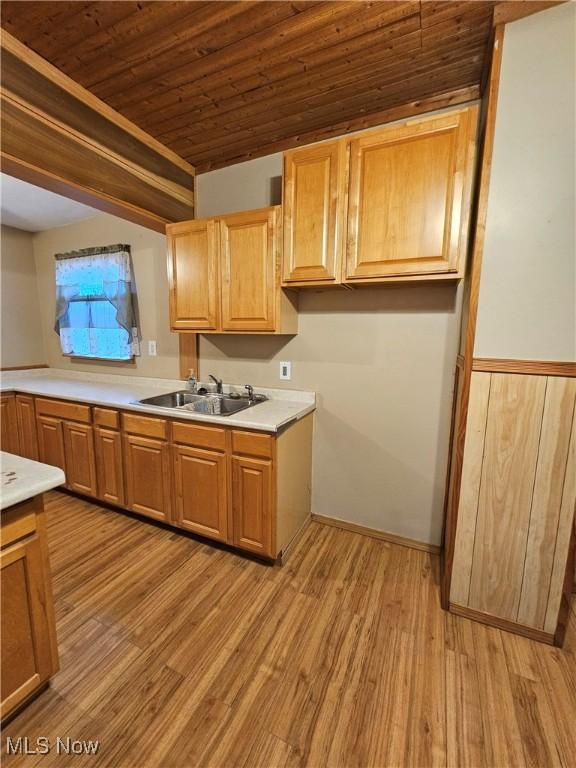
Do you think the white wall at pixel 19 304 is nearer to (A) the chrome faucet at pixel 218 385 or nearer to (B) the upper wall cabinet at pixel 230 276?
(B) the upper wall cabinet at pixel 230 276

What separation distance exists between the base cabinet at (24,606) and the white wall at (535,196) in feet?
6.43

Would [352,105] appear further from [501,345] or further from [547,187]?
[501,345]

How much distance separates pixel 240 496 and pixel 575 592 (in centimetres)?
198

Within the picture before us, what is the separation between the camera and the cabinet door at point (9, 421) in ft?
9.74

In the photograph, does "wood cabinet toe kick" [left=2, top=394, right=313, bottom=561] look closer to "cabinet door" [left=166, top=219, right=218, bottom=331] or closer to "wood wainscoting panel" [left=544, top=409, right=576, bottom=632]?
"cabinet door" [left=166, top=219, right=218, bottom=331]

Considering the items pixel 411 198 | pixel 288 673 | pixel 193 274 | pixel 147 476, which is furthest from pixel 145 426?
pixel 411 198

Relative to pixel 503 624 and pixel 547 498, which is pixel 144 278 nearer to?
pixel 547 498

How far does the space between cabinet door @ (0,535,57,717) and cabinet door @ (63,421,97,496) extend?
58.6 inches

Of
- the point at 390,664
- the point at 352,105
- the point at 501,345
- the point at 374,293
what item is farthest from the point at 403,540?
the point at 352,105

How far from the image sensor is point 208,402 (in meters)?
2.60

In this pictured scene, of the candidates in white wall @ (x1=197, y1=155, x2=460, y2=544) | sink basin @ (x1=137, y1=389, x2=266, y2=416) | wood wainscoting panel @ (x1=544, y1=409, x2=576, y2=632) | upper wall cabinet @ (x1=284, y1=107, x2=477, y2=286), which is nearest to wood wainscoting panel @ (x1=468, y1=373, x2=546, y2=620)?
wood wainscoting panel @ (x1=544, y1=409, x2=576, y2=632)

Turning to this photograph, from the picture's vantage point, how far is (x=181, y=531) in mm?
2365

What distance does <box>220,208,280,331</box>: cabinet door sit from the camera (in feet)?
6.72

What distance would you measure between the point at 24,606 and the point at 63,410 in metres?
1.81
